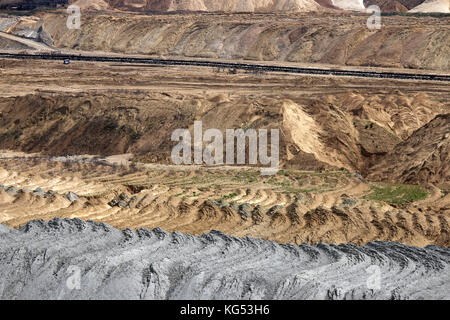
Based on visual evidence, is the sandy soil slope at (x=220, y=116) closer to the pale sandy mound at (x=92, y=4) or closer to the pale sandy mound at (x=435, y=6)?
the pale sandy mound at (x=435, y=6)

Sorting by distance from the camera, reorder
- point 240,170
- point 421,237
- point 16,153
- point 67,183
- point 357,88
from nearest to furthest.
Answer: point 421,237 < point 67,183 < point 240,170 < point 16,153 < point 357,88

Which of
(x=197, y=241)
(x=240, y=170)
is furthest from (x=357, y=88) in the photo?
(x=197, y=241)

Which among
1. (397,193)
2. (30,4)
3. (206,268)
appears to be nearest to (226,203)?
(397,193)

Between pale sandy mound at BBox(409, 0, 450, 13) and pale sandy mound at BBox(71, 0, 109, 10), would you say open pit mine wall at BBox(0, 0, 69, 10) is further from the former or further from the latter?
pale sandy mound at BBox(409, 0, 450, 13)

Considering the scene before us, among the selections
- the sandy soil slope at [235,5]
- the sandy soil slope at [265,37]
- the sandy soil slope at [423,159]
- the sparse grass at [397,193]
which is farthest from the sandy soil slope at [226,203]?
the sandy soil slope at [235,5]

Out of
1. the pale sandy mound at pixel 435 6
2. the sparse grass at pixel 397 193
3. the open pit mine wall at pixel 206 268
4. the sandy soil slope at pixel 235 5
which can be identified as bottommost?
the sparse grass at pixel 397 193
